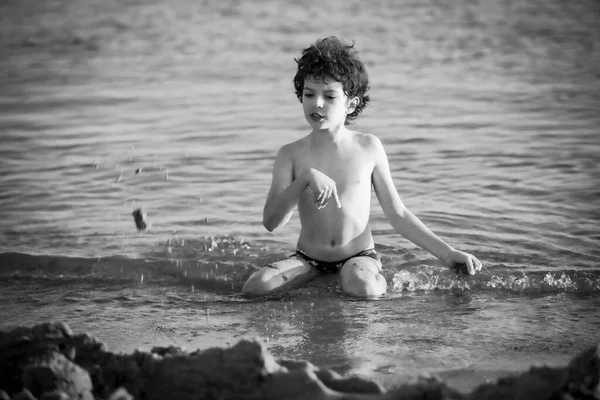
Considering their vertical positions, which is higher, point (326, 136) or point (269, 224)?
point (326, 136)

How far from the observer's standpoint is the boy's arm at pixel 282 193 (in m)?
4.90

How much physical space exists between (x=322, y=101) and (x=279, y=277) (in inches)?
43.1

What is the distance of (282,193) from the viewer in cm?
498

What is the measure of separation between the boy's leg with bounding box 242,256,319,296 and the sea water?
0.07 metres

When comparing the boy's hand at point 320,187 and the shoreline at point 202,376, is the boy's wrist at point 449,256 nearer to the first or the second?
the boy's hand at point 320,187

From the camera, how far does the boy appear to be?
520cm

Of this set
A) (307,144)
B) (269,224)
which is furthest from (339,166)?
(269,224)

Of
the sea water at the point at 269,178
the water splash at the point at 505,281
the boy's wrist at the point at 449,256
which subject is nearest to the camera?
the sea water at the point at 269,178

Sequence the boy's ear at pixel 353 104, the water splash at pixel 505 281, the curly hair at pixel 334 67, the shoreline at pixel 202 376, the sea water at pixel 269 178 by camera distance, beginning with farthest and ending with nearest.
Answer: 1. the boy's ear at pixel 353 104
2. the curly hair at pixel 334 67
3. the water splash at pixel 505 281
4. the sea water at pixel 269 178
5. the shoreline at pixel 202 376

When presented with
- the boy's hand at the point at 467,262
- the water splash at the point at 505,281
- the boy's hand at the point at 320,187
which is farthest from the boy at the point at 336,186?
the boy's hand at the point at 320,187

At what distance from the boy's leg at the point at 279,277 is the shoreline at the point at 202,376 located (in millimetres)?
1757

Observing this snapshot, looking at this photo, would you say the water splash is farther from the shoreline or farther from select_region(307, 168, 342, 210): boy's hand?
the shoreline

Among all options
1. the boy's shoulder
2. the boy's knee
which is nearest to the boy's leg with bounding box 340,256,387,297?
the boy's knee

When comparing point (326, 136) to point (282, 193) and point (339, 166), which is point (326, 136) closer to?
point (339, 166)
